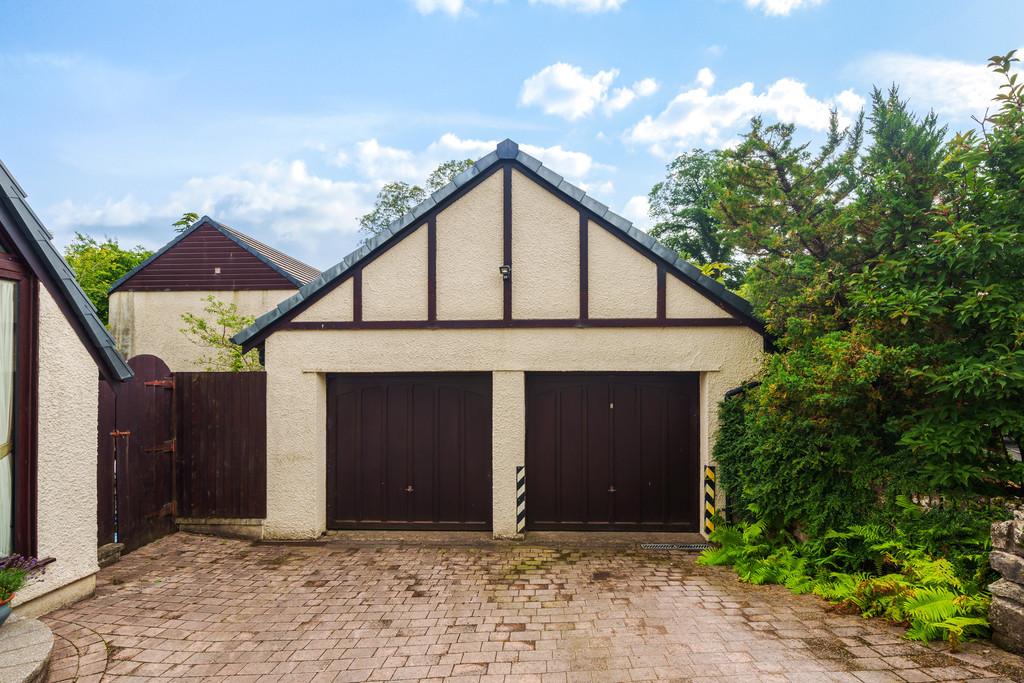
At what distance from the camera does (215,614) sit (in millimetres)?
5109

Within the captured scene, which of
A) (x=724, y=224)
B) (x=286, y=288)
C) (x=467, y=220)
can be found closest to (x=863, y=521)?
(x=724, y=224)

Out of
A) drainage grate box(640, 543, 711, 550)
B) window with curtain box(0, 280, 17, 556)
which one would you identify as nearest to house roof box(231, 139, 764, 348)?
window with curtain box(0, 280, 17, 556)

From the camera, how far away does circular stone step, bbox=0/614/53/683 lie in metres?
3.57

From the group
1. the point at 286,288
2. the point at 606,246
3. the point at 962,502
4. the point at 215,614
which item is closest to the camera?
the point at 962,502

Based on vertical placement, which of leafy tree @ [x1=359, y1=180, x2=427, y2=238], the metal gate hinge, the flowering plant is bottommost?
the flowering plant

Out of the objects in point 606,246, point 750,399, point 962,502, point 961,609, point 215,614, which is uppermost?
point 606,246

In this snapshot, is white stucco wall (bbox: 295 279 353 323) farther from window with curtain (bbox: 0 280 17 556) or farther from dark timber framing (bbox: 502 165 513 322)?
window with curtain (bbox: 0 280 17 556)

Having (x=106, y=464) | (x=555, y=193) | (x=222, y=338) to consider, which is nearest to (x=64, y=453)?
(x=106, y=464)

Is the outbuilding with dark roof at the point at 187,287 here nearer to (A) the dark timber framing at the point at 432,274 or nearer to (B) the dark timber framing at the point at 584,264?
(A) the dark timber framing at the point at 432,274

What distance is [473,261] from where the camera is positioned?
745 cm

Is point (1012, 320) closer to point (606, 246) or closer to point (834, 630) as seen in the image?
point (834, 630)

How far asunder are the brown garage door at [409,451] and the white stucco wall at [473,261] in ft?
3.38

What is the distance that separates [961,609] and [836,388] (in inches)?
79.6

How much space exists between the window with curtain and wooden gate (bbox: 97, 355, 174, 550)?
4.84 ft
